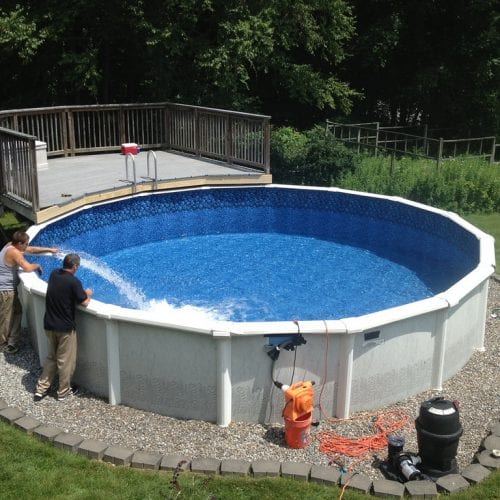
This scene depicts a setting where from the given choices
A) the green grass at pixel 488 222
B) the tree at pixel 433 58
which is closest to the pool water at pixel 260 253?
the green grass at pixel 488 222

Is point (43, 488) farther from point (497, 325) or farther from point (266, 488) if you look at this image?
point (497, 325)

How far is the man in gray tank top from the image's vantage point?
8289 millimetres

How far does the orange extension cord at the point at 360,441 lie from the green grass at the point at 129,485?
0.64 meters

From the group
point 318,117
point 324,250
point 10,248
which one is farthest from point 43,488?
point 318,117

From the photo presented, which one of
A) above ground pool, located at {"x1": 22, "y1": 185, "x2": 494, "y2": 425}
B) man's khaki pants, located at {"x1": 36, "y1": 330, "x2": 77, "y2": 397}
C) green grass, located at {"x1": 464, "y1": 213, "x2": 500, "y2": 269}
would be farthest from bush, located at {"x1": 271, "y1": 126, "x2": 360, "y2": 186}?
man's khaki pants, located at {"x1": 36, "y1": 330, "x2": 77, "y2": 397}

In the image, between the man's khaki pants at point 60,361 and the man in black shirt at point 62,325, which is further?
the man's khaki pants at point 60,361

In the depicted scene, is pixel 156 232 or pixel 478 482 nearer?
pixel 478 482

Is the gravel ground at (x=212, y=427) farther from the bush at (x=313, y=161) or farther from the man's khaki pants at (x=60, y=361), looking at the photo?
the bush at (x=313, y=161)

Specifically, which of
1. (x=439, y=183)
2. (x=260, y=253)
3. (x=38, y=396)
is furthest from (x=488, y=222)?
(x=38, y=396)

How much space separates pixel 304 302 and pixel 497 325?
115 inches

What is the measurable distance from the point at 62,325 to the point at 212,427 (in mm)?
1844

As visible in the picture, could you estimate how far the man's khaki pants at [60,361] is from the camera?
7.25m

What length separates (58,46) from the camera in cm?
1995

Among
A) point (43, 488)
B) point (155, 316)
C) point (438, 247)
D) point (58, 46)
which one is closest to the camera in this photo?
point (43, 488)
